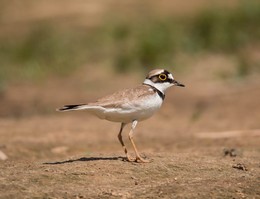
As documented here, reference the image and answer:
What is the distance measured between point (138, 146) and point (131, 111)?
9.31 feet

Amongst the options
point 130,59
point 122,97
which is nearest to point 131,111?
point 122,97

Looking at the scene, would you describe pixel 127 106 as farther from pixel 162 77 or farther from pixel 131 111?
pixel 162 77

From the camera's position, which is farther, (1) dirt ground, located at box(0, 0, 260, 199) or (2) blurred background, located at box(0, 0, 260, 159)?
(2) blurred background, located at box(0, 0, 260, 159)

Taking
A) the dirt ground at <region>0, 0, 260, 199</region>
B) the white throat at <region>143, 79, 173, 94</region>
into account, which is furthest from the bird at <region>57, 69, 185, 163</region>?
the dirt ground at <region>0, 0, 260, 199</region>

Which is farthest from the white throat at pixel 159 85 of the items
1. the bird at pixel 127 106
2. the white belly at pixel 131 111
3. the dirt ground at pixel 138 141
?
the dirt ground at pixel 138 141

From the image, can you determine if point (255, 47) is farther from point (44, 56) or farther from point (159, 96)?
point (159, 96)

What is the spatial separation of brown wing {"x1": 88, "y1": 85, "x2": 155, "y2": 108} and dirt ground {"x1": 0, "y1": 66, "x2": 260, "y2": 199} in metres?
0.57

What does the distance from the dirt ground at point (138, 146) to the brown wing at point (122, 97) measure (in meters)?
0.57

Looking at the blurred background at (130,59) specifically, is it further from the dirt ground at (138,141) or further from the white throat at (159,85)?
the white throat at (159,85)

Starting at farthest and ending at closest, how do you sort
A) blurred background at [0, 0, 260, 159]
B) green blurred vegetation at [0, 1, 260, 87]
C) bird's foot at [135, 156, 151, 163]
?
green blurred vegetation at [0, 1, 260, 87]
blurred background at [0, 0, 260, 159]
bird's foot at [135, 156, 151, 163]

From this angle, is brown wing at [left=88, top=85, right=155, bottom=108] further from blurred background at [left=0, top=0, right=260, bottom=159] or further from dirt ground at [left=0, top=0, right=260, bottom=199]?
blurred background at [left=0, top=0, right=260, bottom=159]

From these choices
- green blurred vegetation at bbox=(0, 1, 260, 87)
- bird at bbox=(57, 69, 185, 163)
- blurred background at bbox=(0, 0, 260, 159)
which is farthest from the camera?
green blurred vegetation at bbox=(0, 1, 260, 87)

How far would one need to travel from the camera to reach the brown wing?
7172mm

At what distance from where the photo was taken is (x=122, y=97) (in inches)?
287
